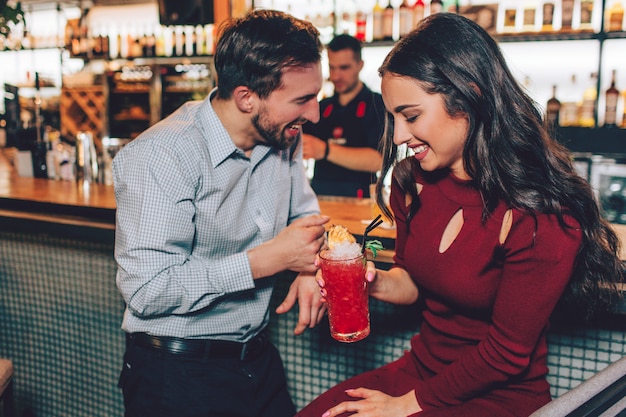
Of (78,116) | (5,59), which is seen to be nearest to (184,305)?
(78,116)

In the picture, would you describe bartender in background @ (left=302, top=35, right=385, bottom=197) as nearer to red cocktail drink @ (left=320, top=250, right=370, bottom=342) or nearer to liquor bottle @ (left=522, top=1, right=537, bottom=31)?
liquor bottle @ (left=522, top=1, right=537, bottom=31)

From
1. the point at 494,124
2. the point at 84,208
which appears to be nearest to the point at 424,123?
the point at 494,124

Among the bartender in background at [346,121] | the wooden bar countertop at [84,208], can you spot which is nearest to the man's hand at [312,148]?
the bartender in background at [346,121]

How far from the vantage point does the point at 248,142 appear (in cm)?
179

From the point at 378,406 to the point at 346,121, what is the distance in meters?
2.76

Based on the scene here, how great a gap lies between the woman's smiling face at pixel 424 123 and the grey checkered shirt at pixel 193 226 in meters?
0.54

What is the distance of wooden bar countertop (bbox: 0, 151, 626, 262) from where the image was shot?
2.08m

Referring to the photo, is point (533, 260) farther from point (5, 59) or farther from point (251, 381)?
point (5, 59)

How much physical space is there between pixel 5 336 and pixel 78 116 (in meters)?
5.12

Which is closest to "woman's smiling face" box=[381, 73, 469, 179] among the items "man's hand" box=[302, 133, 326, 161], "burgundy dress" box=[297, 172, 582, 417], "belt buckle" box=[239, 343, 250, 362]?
"burgundy dress" box=[297, 172, 582, 417]

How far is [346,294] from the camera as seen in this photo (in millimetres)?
1408

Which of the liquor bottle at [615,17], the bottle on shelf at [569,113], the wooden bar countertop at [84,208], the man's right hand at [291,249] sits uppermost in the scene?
the liquor bottle at [615,17]

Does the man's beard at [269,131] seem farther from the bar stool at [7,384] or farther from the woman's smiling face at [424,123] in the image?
the bar stool at [7,384]

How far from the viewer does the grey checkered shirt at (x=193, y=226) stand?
1.51m
